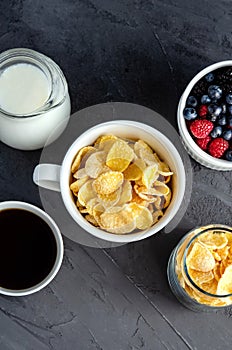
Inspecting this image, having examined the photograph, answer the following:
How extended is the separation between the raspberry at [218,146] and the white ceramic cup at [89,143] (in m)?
0.08

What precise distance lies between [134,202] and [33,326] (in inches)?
11.3

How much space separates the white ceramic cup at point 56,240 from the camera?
1193 millimetres

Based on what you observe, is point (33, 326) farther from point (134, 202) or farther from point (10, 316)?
point (134, 202)

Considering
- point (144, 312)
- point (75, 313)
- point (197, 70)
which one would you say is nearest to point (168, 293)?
point (144, 312)

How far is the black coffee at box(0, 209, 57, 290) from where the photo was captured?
1.22m

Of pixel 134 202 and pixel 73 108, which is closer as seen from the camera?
pixel 134 202

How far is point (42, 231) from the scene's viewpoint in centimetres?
122

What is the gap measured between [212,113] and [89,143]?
203mm

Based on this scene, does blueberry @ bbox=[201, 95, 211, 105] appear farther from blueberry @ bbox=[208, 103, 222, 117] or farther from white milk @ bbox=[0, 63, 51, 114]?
white milk @ bbox=[0, 63, 51, 114]

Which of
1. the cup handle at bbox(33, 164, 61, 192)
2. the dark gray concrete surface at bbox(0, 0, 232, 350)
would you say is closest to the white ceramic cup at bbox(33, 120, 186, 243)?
the cup handle at bbox(33, 164, 61, 192)

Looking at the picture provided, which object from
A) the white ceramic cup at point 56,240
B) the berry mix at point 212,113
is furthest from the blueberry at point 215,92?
→ the white ceramic cup at point 56,240

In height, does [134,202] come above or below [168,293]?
above

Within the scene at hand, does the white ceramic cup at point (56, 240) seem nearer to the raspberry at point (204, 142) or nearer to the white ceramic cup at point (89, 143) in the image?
the white ceramic cup at point (89, 143)

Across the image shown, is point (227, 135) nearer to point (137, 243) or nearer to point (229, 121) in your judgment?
point (229, 121)
